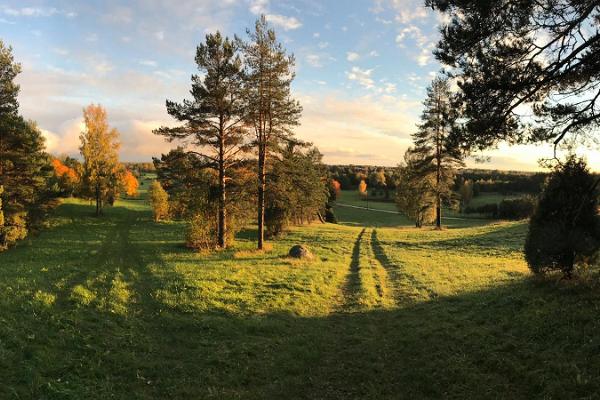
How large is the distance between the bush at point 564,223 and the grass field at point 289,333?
0.96 m

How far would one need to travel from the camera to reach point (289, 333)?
38.1ft

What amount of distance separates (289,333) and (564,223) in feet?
35.8

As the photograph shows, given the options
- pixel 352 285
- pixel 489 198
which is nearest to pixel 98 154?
pixel 352 285

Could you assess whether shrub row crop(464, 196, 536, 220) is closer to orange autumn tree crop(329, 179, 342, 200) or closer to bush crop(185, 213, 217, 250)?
orange autumn tree crop(329, 179, 342, 200)

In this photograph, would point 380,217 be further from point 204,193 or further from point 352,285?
point 352,285

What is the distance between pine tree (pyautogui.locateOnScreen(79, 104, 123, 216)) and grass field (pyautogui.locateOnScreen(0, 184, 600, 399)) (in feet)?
96.3

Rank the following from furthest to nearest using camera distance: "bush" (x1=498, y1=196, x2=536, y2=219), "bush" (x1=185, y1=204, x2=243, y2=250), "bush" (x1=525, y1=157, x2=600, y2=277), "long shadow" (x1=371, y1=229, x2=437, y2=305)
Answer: "bush" (x1=498, y1=196, x2=536, y2=219), "bush" (x1=185, y1=204, x2=243, y2=250), "long shadow" (x1=371, y1=229, x2=437, y2=305), "bush" (x1=525, y1=157, x2=600, y2=277)

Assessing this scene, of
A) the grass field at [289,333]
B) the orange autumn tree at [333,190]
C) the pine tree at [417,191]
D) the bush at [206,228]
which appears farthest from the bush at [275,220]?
the orange autumn tree at [333,190]

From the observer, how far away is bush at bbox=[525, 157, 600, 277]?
12.4 meters

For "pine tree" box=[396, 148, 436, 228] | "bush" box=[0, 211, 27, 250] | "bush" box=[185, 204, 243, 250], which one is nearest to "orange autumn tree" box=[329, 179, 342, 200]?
"pine tree" box=[396, 148, 436, 228]

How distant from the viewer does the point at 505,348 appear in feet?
29.5

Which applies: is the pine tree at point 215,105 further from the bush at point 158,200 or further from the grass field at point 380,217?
the grass field at point 380,217

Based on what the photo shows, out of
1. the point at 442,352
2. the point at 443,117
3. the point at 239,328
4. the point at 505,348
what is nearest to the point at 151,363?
the point at 239,328

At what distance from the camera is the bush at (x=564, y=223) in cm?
1240
